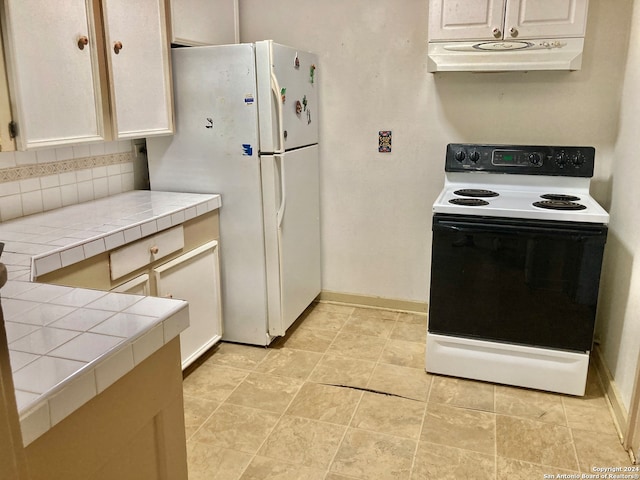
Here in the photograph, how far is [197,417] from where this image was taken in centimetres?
238

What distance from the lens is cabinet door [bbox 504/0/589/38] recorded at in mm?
2504

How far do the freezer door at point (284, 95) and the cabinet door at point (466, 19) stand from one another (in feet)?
2.50

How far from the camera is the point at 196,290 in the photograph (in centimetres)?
270

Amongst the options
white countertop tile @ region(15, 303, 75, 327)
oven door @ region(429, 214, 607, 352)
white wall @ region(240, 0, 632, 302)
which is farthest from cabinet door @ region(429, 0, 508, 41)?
white countertop tile @ region(15, 303, 75, 327)

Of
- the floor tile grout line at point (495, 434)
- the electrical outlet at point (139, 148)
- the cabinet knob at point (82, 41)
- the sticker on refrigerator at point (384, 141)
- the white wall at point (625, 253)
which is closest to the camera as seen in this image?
the floor tile grout line at point (495, 434)

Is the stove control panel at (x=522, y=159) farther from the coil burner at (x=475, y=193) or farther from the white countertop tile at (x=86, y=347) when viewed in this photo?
the white countertop tile at (x=86, y=347)

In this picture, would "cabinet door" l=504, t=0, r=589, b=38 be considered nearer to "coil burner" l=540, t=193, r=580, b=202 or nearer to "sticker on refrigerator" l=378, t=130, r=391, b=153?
"coil burner" l=540, t=193, r=580, b=202

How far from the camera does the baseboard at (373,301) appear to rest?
3.52 metres

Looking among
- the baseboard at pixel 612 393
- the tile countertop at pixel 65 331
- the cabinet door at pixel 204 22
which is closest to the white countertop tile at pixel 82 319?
the tile countertop at pixel 65 331

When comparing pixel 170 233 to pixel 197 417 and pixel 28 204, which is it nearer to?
pixel 28 204

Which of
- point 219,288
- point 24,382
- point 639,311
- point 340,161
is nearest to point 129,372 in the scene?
point 24,382

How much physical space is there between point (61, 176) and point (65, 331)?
5.58 feet

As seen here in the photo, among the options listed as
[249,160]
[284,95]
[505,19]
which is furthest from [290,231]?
[505,19]

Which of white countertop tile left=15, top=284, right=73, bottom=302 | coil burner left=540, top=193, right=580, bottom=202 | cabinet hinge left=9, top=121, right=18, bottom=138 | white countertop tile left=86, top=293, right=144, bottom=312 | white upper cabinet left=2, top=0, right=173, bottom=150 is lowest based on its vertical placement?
coil burner left=540, top=193, right=580, bottom=202
